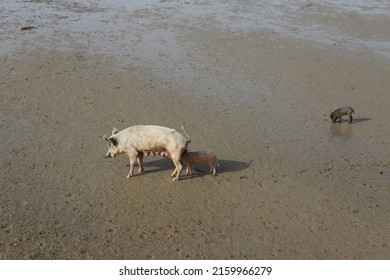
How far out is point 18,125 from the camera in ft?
38.3

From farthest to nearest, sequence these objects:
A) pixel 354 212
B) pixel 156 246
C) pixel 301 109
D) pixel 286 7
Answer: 1. pixel 286 7
2. pixel 301 109
3. pixel 354 212
4. pixel 156 246

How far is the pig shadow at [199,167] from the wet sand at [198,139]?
0.05 m

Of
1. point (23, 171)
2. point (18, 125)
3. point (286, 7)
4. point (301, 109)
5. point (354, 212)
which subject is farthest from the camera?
point (286, 7)

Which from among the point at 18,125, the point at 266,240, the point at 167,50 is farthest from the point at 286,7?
the point at 266,240

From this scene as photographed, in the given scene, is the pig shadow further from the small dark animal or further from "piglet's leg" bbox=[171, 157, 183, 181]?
the small dark animal

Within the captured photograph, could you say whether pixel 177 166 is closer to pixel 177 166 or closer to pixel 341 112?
pixel 177 166

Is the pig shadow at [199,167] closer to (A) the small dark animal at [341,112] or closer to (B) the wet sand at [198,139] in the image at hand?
(B) the wet sand at [198,139]

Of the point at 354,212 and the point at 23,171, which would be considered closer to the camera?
the point at 354,212

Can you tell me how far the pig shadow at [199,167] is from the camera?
33.0 feet

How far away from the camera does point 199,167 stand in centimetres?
1034

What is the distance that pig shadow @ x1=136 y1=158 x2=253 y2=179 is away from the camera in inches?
396

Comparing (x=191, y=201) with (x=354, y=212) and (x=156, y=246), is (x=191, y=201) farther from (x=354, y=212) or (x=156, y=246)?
(x=354, y=212)

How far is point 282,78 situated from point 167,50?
4984 mm

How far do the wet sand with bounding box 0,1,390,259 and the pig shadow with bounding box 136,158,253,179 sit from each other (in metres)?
0.05
